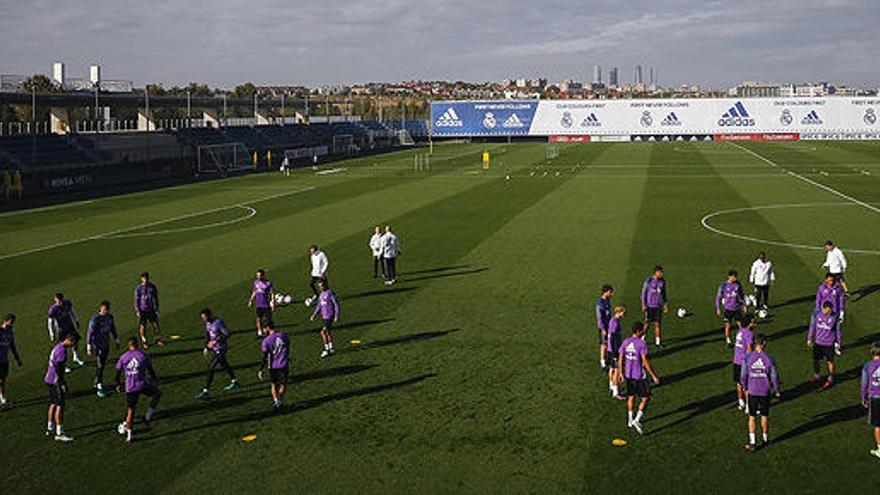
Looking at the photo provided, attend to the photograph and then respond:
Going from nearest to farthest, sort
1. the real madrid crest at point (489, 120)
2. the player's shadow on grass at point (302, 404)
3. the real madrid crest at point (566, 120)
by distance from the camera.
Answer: the player's shadow on grass at point (302, 404)
the real madrid crest at point (566, 120)
the real madrid crest at point (489, 120)

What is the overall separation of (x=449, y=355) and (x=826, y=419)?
7828mm

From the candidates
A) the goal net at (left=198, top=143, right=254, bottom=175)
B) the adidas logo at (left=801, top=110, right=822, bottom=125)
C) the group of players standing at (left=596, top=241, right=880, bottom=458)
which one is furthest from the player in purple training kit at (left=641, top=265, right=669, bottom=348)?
the adidas logo at (left=801, top=110, right=822, bottom=125)

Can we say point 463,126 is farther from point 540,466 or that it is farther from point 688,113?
point 540,466

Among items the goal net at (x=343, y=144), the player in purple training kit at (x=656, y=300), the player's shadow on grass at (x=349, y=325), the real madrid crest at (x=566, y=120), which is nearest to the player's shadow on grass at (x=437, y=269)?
the player's shadow on grass at (x=349, y=325)

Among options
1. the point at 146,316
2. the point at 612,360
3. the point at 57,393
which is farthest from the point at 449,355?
the point at 57,393

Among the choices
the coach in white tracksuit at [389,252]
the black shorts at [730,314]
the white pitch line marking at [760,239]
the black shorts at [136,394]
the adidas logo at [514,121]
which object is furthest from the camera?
the adidas logo at [514,121]

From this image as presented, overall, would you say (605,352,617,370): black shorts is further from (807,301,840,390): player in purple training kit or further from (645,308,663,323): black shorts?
(807,301,840,390): player in purple training kit

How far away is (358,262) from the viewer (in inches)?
1172

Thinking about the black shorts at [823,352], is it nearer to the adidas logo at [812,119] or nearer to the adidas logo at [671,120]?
the adidas logo at [671,120]

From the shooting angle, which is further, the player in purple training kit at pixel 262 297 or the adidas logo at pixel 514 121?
the adidas logo at pixel 514 121

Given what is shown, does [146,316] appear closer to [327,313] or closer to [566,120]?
[327,313]

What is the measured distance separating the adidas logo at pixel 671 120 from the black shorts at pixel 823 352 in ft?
383

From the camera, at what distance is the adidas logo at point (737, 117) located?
405 feet

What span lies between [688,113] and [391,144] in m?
46.6
